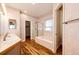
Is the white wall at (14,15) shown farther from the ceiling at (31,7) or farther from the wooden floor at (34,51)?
the wooden floor at (34,51)

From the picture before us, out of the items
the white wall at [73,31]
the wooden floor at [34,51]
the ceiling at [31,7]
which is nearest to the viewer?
the white wall at [73,31]

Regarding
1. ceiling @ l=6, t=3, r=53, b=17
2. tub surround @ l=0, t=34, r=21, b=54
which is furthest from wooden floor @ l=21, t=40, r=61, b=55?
ceiling @ l=6, t=3, r=53, b=17

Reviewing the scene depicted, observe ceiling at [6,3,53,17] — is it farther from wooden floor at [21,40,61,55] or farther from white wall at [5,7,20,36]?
wooden floor at [21,40,61,55]

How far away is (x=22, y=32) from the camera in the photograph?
4.62 metres

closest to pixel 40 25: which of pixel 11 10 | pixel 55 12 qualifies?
pixel 11 10

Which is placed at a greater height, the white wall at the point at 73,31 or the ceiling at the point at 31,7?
the ceiling at the point at 31,7

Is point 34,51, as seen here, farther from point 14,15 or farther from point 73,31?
point 73,31

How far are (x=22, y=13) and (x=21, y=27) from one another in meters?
0.72

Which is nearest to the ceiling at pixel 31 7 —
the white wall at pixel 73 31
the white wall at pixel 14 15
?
the white wall at pixel 14 15

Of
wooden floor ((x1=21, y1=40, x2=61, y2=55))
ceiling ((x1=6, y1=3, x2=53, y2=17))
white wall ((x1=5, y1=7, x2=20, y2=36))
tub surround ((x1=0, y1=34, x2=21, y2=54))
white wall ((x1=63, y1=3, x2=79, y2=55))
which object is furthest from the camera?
white wall ((x1=5, y1=7, x2=20, y2=36))
